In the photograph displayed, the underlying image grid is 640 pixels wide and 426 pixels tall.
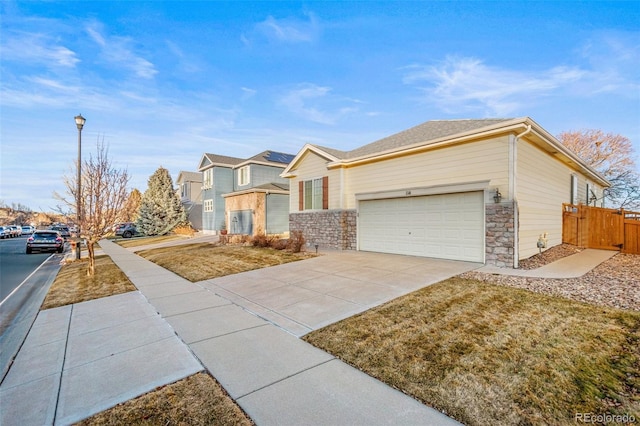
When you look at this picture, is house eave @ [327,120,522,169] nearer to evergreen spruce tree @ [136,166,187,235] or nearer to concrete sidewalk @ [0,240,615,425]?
concrete sidewalk @ [0,240,615,425]

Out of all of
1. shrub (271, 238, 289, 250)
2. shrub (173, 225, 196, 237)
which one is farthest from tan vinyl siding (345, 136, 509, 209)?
shrub (173, 225, 196, 237)

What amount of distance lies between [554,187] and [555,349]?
10813mm

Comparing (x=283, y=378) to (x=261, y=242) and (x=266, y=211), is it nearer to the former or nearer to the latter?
(x=261, y=242)

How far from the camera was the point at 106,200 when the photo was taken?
10.2m

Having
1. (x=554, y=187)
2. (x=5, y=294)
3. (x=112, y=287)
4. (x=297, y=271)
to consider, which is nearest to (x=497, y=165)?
(x=554, y=187)

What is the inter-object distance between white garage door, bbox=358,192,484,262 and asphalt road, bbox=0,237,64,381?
10463 millimetres

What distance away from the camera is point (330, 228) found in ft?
45.2

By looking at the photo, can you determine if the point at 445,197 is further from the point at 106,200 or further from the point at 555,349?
the point at 106,200

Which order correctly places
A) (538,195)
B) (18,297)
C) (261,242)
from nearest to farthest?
1. (18,297)
2. (538,195)
3. (261,242)

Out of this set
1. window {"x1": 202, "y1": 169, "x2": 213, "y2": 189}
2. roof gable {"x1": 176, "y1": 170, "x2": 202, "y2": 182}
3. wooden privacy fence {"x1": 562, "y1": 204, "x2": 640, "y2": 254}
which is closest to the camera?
wooden privacy fence {"x1": 562, "y1": 204, "x2": 640, "y2": 254}

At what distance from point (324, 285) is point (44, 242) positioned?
1971 cm

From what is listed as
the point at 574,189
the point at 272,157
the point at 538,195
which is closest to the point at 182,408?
the point at 538,195

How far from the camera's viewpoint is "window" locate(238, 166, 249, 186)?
24.0m

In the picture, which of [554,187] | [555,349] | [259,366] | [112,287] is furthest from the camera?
[554,187]
